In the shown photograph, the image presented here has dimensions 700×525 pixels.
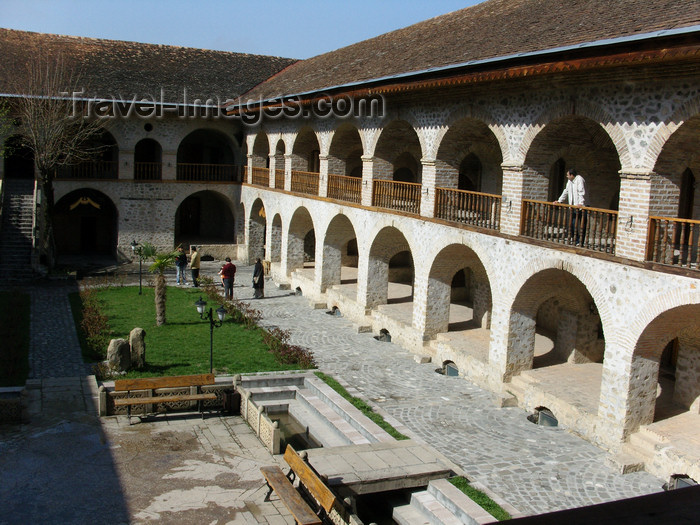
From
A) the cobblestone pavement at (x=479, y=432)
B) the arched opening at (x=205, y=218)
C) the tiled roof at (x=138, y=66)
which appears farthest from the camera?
the arched opening at (x=205, y=218)

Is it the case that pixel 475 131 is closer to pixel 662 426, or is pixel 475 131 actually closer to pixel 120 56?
pixel 662 426

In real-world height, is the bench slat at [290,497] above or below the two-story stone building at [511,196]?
below

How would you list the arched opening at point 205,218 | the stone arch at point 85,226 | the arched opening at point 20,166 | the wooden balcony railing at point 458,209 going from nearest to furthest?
the wooden balcony railing at point 458,209 → the arched opening at point 20,166 → the stone arch at point 85,226 → the arched opening at point 205,218

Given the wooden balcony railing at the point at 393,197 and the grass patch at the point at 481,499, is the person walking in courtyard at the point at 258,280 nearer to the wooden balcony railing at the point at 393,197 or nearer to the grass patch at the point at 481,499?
the wooden balcony railing at the point at 393,197

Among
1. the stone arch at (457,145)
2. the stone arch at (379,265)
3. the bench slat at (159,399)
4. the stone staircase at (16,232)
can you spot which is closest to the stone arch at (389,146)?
the stone arch at (379,265)

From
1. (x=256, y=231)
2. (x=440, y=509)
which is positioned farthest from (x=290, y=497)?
(x=256, y=231)

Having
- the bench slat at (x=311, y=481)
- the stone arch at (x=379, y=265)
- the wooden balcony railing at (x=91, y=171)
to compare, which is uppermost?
the wooden balcony railing at (x=91, y=171)

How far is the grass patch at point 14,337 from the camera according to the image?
1303 centimetres

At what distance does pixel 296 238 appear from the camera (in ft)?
77.9

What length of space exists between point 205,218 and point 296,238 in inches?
361

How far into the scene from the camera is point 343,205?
1977cm

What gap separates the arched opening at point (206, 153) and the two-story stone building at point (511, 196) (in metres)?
2.86

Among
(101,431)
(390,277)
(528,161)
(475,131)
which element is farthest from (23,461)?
(390,277)

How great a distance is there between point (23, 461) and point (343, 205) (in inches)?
458
